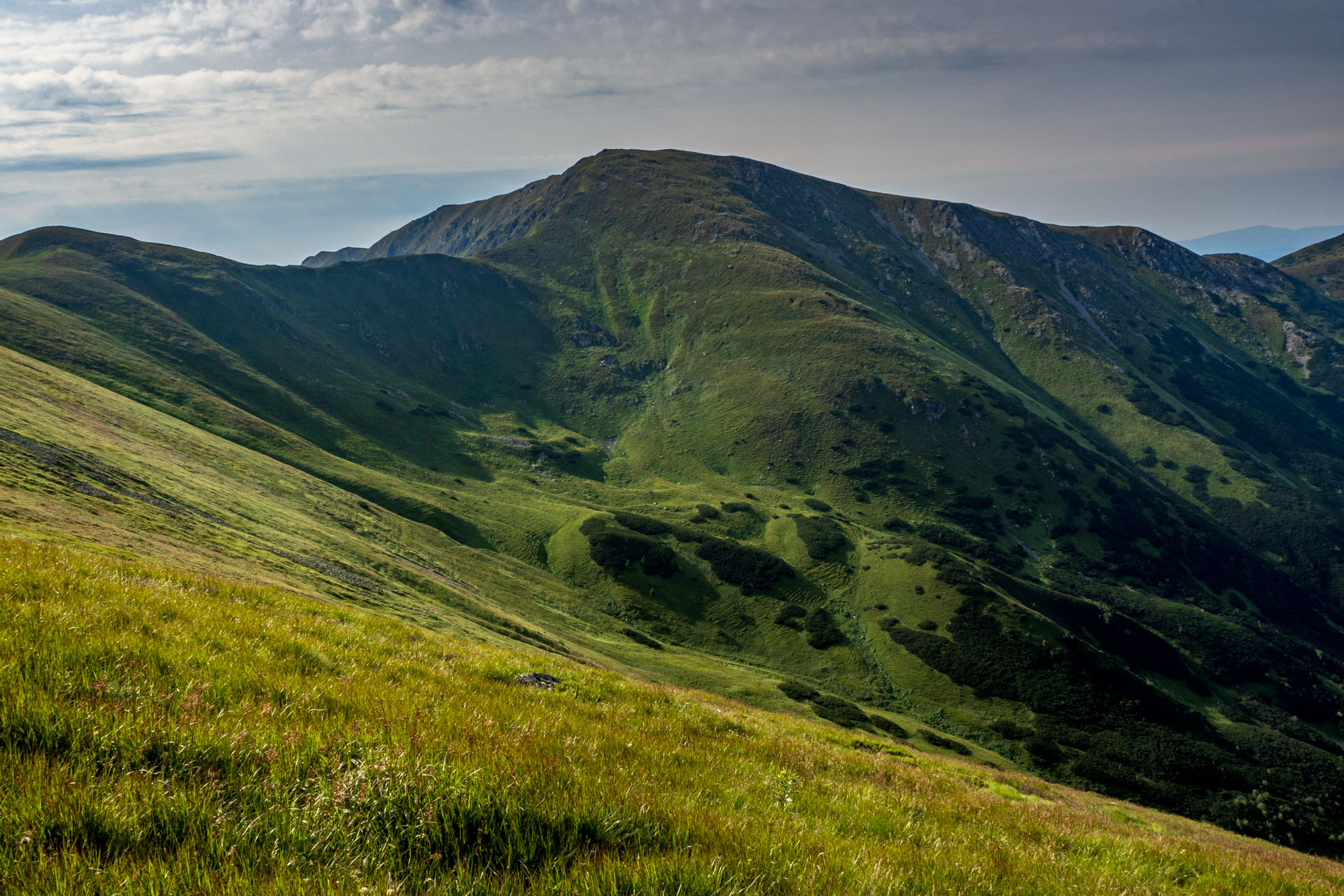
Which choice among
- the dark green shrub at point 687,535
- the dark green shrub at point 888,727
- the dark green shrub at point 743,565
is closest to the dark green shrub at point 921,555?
the dark green shrub at point 743,565

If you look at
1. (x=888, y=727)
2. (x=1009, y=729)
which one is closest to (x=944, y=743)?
(x=888, y=727)

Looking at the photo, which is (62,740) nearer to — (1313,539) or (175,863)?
(175,863)

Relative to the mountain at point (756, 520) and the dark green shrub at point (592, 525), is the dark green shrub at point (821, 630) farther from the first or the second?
the dark green shrub at point (592, 525)

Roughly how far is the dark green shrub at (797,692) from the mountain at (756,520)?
3.72 ft

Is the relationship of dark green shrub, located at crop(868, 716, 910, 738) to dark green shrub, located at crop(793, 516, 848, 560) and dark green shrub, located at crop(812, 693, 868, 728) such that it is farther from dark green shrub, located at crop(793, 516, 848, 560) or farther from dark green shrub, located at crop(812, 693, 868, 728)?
dark green shrub, located at crop(793, 516, 848, 560)

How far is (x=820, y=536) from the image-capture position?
113812 mm

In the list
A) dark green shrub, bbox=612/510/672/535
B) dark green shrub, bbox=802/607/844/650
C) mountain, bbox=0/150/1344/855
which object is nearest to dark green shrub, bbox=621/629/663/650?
mountain, bbox=0/150/1344/855

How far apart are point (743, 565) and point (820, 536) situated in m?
20.4

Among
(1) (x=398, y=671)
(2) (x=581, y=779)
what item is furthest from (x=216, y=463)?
(2) (x=581, y=779)

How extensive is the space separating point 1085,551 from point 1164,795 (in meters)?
84.5

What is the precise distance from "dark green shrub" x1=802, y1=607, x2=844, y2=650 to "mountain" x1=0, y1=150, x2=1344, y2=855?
0.43 meters

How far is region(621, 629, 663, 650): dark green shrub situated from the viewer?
77.2m

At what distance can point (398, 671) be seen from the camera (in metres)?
7.98

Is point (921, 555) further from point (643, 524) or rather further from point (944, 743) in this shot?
point (643, 524)
